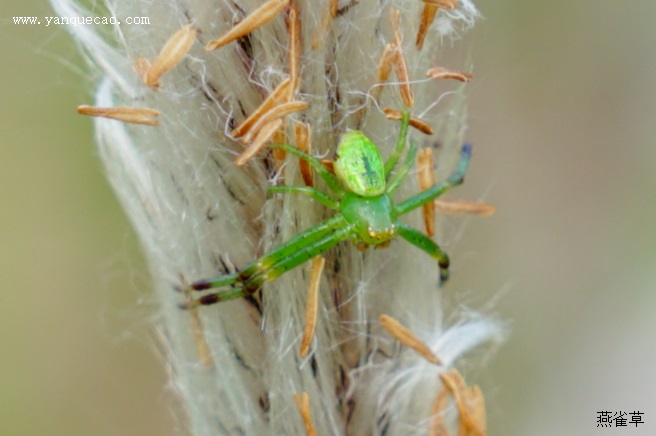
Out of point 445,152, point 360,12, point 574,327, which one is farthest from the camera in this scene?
point 574,327

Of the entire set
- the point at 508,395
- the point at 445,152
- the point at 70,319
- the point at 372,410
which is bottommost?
the point at 508,395

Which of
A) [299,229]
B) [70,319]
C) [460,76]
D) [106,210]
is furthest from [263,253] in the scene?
[70,319]

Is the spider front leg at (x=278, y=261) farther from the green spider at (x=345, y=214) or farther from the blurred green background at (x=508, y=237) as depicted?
the blurred green background at (x=508, y=237)

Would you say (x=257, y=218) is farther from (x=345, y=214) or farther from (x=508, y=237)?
(x=508, y=237)

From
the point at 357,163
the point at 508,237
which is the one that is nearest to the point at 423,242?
Result: the point at 357,163

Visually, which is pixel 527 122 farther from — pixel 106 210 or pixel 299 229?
pixel 299 229

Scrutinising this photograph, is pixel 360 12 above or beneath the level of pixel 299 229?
above

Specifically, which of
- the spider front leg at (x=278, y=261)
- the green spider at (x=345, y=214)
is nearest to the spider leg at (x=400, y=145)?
the green spider at (x=345, y=214)
